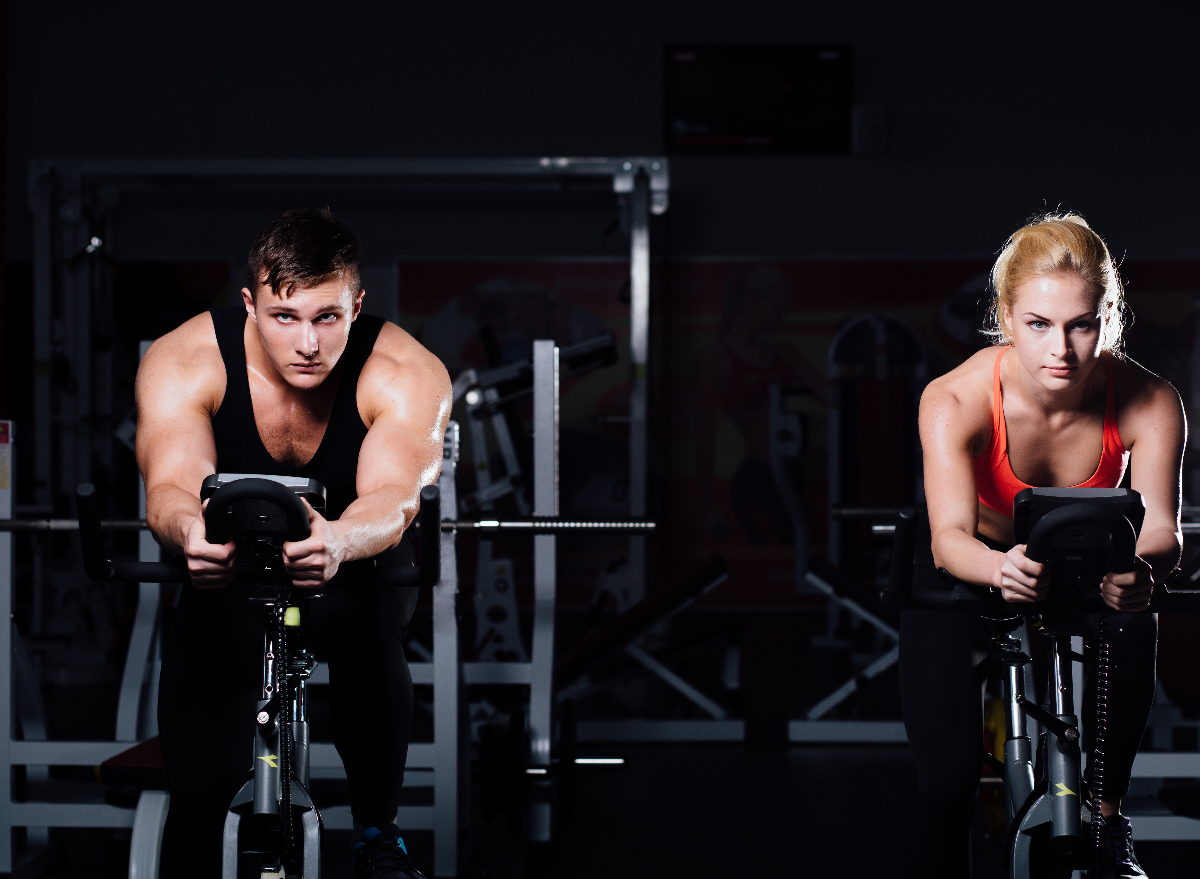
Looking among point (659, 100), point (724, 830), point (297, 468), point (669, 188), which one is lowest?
point (724, 830)

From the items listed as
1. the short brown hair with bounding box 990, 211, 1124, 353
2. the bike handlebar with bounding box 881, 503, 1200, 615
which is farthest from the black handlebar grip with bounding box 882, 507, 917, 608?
the short brown hair with bounding box 990, 211, 1124, 353

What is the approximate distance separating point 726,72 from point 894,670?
3.06 meters

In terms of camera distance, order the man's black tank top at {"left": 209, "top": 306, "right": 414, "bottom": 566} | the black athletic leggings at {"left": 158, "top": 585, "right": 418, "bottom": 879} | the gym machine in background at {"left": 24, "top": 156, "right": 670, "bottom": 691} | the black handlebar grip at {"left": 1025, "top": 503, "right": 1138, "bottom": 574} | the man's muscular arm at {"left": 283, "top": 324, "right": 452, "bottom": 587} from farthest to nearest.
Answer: the gym machine in background at {"left": 24, "top": 156, "right": 670, "bottom": 691}, the man's black tank top at {"left": 209, "top": 306, "right": 414, "bottom": 566}, the black athletic leggings at {"left": 158, "top": 585, "right": 418, "bottom": 879}, the man's muscular arm at {"left": 283, "top": 324, "right": 452, "bottom": 587}, the black handlebar grip at {"left": 1025, "top": 503, "right": 1138, "bottom": 574}

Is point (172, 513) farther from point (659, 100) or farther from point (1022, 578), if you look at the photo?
point (659, 100)

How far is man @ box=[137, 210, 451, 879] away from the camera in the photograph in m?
1.49

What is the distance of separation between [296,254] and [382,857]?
0.85m

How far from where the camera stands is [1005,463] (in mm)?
1671

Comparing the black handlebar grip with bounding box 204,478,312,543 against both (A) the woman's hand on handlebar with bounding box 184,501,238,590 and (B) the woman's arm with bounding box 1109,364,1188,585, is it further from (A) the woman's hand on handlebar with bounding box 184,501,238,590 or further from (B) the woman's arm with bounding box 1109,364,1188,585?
(B) the woman's arm with bounding box 1109,364,1188,585

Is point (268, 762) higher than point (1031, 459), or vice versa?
point (1031, 459)

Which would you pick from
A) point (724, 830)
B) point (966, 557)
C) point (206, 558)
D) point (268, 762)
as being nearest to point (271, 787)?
point (268, 762)

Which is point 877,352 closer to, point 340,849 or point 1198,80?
point 1198,80

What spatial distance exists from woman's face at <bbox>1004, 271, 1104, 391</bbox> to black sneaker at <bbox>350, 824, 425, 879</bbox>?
1.12 m

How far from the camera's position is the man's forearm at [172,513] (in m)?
1.37

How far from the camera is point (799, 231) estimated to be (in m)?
5.58
